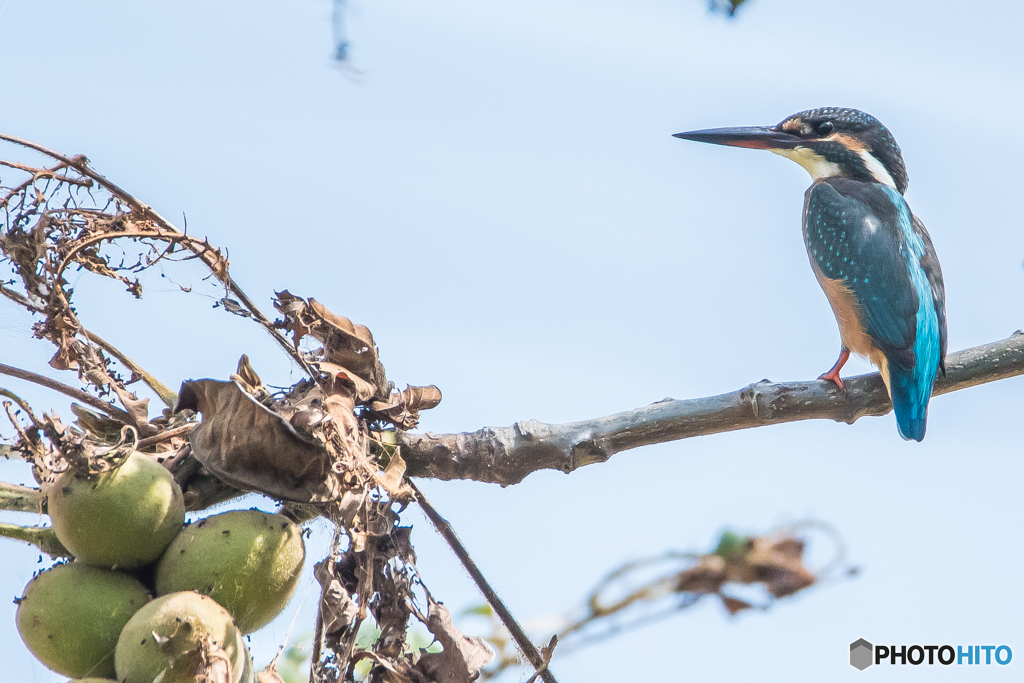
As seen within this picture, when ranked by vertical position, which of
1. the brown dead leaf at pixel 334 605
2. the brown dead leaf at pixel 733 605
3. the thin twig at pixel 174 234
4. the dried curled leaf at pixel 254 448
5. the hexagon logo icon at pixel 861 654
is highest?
the thin twig at pixel 174 234

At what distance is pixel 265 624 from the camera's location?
5.74ft

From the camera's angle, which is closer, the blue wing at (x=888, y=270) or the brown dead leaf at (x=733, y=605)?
the brown dead leaf at (x=733, y=605)

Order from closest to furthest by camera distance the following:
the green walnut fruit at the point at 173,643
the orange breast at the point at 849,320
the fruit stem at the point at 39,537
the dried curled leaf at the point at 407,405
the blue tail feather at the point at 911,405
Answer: the green walnut fruit at the point at 173,643 < the fruit stem at the point at 39,537 < the dried curled leaf at the point at 407,405 < the blue tail feather at the point at 911,405 < the orange breast at the point at 849,320

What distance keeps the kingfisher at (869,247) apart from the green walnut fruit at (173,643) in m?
2.19

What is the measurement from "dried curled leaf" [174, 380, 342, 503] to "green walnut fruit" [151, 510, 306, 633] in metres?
0.07

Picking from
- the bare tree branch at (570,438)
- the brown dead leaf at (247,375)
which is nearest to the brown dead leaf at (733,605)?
the bare tree branch at (570,438)

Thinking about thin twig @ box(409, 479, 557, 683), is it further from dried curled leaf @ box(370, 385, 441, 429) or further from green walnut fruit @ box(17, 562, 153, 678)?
green walnut fruit @ box(17, 562, 153, 678)

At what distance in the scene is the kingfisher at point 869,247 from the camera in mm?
3207

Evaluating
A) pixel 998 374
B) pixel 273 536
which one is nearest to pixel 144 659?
pixel 273 536

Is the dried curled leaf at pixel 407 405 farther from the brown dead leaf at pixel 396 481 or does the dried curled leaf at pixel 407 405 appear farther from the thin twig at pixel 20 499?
the thin twig at pixel 20 499

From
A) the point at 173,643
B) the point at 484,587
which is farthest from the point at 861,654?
the point at 173,643

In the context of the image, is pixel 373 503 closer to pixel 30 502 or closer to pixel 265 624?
pixel 265 624

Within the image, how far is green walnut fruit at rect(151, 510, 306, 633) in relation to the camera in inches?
64.8

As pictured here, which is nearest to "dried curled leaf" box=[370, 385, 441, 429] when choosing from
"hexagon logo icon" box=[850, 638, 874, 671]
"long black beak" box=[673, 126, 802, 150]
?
"long black beak" box=[673, 126, 802, 150]
